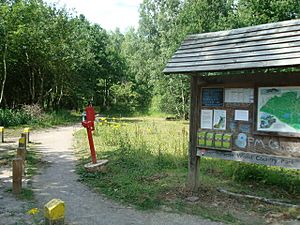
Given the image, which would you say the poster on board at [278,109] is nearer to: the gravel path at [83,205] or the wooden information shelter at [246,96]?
the wooden information shelter at [246,96]

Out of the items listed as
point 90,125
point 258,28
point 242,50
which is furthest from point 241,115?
point 90,125

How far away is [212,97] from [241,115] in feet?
2.48

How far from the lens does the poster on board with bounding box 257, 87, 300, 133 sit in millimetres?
5602

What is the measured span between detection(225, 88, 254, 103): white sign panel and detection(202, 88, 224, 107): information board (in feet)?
0.42

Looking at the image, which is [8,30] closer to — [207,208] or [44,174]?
[44,174]

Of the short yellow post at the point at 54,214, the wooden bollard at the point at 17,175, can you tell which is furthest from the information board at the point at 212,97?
the short yellow post at the point at 54,214

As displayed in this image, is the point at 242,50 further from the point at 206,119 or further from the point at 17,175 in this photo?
the point at 17,175

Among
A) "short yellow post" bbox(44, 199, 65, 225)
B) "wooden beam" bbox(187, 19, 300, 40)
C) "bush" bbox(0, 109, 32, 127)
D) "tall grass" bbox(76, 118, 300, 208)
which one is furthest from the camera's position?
"bush" bbox(0, 109, 32, 127)

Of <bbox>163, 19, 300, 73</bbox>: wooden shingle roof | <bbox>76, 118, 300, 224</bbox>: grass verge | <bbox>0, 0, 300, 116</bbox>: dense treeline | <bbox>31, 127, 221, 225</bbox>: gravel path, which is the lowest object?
<bbox>31, 127, 221, 225</bbox>: gravel path

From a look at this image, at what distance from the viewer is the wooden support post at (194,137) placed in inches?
269

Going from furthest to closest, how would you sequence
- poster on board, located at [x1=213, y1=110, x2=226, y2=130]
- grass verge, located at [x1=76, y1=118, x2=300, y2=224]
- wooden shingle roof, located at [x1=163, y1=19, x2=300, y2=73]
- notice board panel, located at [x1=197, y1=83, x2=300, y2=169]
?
poster on board, located at [x1=213, y1=110, x2=226, y2=130] → grass verge, located at [x1=76, y1=118, x2=300, y2=224] → notice board panel, located at [x1=197, y1=83, x2=300, y2=169] → wooden shingle roof, located at [x1=163, y1=19, x2=300, y2=73]

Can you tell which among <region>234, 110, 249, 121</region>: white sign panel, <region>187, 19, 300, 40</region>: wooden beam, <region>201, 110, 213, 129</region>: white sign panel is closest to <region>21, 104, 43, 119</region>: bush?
<region>187, 19, 300, 40</region>: wooden beam

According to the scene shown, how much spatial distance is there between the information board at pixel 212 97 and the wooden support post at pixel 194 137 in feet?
0.53

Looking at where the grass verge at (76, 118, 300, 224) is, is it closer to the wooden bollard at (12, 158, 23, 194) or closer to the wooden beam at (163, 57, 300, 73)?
the wooden bollard at (12, 158, 23, 194)
